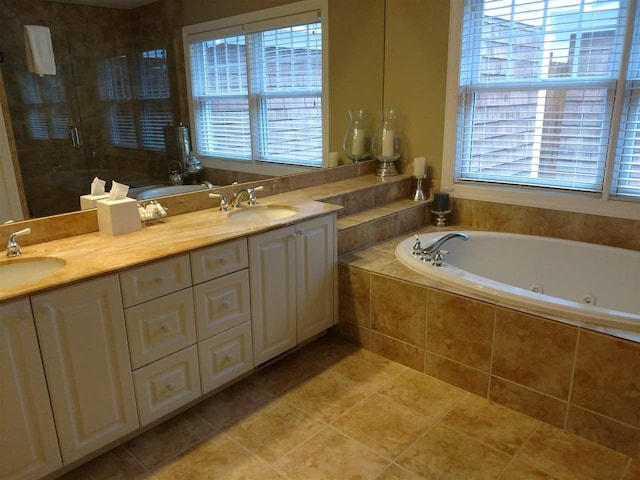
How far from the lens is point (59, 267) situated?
1.76m

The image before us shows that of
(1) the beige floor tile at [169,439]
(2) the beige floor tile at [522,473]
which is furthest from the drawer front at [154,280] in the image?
(2) the beige floor tile at [522,473]

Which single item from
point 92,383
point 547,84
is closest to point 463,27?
point 547,84

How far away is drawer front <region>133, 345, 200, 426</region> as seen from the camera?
1837 millimetres

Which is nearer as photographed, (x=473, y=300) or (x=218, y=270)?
(x=218, y=270)

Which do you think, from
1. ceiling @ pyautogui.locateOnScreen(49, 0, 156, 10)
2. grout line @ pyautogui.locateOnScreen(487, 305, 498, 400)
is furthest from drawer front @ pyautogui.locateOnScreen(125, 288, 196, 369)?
grout line @ pyautogui.locateOnScreen(487, 305, 498, 400)

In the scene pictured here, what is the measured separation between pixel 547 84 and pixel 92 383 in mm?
2787

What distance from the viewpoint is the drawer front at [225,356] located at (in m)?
2.05

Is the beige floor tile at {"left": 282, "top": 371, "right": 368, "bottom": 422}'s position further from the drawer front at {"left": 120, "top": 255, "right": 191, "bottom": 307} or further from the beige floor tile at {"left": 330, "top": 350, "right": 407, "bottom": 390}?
the drawer front at {"left": 120, "top": 255, "right": 191, "bottom": 307}

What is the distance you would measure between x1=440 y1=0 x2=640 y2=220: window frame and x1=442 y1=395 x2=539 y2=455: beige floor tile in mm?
1344

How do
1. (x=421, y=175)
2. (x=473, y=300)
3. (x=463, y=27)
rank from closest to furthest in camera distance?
1. (x=473, y=300)
2. (x=463, y=27)
3. (x=421, y=175)

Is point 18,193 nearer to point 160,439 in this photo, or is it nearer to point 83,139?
point 83,139

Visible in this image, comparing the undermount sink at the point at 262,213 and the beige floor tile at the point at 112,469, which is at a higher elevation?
the undermount sink at the point at 262,213

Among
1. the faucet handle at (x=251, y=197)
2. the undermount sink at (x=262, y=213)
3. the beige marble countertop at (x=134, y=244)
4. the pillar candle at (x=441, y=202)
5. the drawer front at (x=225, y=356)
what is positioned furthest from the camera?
the pillar candle at (x=441, y=202)

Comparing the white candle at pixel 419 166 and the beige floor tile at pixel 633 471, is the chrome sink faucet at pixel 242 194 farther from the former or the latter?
the beige floor tile at pixel 633 471
